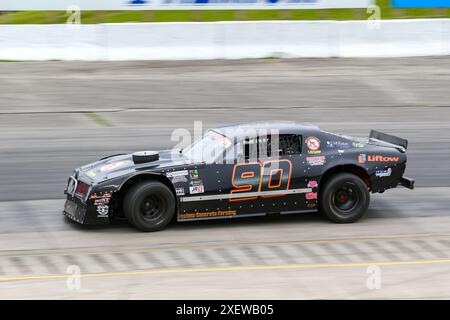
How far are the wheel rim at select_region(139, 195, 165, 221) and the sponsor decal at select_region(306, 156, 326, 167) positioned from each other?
200 centimetres

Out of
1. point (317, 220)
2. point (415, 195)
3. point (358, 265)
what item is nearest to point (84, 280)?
point (358, 265)

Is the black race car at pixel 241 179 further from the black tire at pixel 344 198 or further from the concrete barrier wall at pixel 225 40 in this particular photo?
the concrete barrier wall at pixel 225 40

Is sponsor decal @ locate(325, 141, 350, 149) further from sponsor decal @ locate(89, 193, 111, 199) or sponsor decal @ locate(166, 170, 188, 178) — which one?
sponsor decal @ locate(89, 193, 111, 199)

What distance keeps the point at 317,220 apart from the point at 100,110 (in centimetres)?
887

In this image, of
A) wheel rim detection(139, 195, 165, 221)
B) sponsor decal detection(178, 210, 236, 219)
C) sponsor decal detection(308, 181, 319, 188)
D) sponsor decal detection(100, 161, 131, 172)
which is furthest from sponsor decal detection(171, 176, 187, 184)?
sponsor decal detection(308, 181, 319, 188)

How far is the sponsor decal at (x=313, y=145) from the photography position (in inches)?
440

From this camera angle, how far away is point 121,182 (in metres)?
10.6

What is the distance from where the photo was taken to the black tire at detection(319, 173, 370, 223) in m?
11.1

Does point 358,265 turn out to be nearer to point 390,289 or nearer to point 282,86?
point 390,289

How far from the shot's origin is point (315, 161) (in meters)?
11.1

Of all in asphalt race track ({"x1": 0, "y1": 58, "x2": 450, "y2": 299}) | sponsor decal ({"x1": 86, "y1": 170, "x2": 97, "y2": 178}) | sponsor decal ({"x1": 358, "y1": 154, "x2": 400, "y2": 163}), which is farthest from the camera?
sponsor decal ({"x1": 358, "y1": 154, "x2": 400, "y2": 163})

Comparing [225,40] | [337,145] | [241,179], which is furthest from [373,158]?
[225,40]

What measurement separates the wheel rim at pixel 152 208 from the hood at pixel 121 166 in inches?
15.5

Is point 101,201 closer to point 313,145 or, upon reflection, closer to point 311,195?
point 311,195
